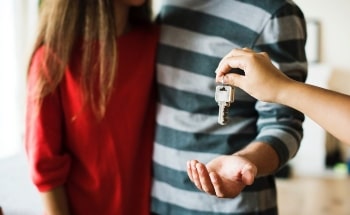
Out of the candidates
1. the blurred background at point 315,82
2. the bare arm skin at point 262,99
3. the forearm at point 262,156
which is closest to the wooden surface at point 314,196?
the blurred background at point 315,82

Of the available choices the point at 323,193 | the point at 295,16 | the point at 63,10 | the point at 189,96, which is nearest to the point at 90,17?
the point at 63,10

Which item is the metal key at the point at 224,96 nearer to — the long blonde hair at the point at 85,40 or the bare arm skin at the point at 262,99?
the bare arm skin at the point at 262,99

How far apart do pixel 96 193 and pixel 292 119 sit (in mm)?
374

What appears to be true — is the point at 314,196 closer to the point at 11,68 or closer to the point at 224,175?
the point at 11,68

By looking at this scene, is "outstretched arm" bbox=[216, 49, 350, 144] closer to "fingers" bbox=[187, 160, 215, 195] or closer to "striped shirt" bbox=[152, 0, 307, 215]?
"fingers" bbox=[187, 160, 215, 195]

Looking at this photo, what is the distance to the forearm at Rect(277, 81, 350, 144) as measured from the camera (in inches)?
16.7

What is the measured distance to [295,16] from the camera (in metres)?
0.74

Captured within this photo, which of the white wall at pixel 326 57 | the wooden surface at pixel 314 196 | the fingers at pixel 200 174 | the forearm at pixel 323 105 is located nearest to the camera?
the forearm at pixel 323 105

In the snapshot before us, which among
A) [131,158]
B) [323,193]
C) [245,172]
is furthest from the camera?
[323,193]

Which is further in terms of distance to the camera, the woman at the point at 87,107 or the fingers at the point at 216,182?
the woman at the point at 87,107

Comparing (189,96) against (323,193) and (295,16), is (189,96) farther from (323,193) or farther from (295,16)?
(323,193)

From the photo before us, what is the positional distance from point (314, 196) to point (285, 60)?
2.09 metres

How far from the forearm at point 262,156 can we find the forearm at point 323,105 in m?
0.20

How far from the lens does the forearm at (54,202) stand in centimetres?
80
